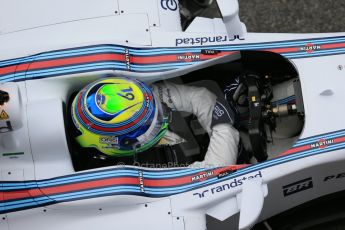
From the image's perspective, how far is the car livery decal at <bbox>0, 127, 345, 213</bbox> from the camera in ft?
7.50

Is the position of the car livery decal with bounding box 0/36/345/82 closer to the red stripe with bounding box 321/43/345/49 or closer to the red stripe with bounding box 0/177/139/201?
the red stripe with bounding box 321/43/345/49

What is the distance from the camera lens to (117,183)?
2.28 metres

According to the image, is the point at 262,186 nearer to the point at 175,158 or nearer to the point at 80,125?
the point at 175,158

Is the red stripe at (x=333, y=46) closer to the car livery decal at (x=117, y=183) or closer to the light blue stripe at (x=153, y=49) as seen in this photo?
the light blue stripe at (x=153, y=49)

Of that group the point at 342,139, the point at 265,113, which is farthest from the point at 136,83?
the point at 342,139

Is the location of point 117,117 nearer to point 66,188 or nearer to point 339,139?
point 66,188

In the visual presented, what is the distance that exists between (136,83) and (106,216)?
58 cm

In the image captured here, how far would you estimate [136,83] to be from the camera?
90.3 inches

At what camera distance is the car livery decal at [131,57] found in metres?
2.45

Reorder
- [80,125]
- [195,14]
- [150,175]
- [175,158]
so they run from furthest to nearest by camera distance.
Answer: [195,14]
[175,158]
[150,175]
[80,125]

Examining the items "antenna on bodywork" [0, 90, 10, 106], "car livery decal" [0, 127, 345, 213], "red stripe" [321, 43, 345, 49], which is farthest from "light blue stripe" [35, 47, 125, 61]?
"red stripe" [321, 43, 345, 49]

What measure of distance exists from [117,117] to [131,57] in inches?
18.0

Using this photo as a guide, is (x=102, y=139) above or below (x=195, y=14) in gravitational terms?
below

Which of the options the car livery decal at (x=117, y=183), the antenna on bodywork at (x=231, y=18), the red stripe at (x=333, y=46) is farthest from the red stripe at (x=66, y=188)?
the red stripe at (x=333, y=46)
